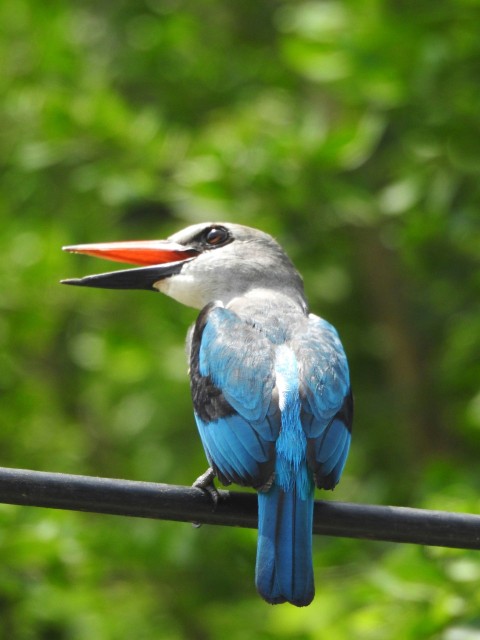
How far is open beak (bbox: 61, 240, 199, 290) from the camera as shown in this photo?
365 centimetres

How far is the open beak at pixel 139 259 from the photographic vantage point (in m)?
3.65

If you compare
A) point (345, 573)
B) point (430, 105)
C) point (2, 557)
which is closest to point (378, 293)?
point (430, 105)

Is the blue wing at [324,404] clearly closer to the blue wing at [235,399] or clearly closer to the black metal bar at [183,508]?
the blue wing at [235,399]

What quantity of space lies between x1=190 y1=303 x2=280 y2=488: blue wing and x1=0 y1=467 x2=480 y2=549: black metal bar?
30 centimetres

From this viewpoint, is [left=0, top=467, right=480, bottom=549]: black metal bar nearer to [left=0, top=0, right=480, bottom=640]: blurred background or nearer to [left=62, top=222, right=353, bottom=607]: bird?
[left=62, top=222, right=353, bottom=607]: bird

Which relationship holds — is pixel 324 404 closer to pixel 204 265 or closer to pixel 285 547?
pixel 285 547

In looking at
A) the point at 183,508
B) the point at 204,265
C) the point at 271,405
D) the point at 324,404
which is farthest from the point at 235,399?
the point at 204,265

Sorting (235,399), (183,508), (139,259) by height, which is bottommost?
(139,259)

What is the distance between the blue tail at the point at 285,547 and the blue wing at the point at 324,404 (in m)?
0.15

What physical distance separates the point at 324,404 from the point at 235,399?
25 centimetres

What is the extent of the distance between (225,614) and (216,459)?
6.30ft

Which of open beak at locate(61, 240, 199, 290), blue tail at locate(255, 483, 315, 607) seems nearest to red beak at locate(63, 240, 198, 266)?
open beak at locate(61, 240, 199, 290)

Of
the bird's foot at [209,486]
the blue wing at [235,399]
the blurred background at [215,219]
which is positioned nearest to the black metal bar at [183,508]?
the bird's foot at [209,486]

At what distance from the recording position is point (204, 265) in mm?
3746
